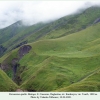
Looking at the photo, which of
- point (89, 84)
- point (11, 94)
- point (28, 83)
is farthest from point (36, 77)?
point (11, 94)

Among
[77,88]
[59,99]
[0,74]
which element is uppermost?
[0,74]

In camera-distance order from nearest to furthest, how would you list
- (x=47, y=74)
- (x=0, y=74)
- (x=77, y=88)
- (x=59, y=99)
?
(x=59, y=99) → (x=77, y=88) → (x=0, y=74) → (x=47, y=74)

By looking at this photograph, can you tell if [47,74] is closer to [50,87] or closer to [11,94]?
[50,87]

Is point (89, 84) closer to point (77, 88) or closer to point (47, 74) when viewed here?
point (77, 88)

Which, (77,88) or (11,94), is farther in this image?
(77,88)

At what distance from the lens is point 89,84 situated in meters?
126

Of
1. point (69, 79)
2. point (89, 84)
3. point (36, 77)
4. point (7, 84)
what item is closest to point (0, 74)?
point (7, 84)

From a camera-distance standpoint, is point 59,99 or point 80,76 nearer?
point 59,99

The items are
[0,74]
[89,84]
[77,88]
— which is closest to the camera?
[77,88]

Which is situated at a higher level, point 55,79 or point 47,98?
point 55,79

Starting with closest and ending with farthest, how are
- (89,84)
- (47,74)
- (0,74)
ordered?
(89,84)
(0,74)
(47,74)

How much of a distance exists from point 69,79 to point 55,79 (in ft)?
28.3

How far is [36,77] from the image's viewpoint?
19600cm

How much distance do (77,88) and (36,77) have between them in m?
80.2
